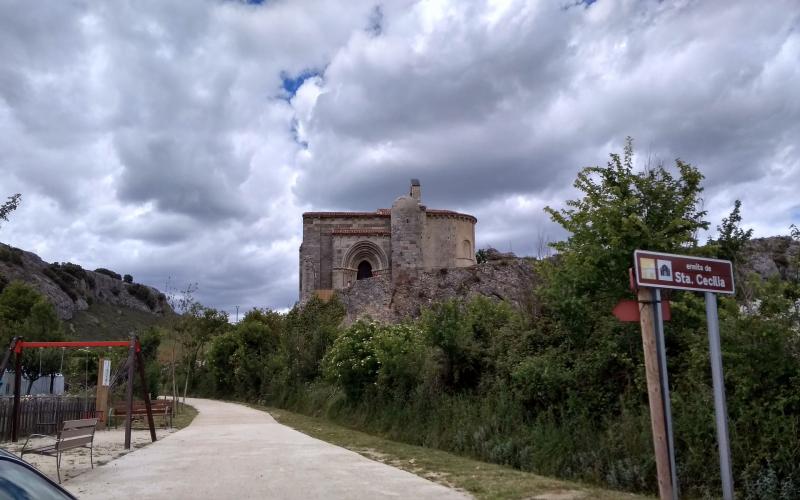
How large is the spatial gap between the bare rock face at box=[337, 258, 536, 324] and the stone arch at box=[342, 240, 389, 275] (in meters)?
5.05

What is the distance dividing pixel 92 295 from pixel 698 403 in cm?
8843

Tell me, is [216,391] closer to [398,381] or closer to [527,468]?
[398,381]

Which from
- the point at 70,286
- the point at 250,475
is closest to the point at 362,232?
the point at 250,475

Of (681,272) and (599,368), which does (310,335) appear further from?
(681,272)

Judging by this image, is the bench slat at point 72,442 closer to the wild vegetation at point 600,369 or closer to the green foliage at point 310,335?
the wild vegetation at point 600,369

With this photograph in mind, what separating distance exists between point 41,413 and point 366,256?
929 inches

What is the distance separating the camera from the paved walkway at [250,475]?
27.2ft

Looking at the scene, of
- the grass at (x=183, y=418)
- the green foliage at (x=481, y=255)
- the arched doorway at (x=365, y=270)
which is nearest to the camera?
the grass at (x=183, y=418)

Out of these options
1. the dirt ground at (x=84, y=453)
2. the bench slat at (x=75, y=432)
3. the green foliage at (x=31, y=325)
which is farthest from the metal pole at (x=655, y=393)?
the green foliage at (x=31, y=325)

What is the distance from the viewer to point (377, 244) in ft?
128

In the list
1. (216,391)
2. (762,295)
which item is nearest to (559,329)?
(762,295)

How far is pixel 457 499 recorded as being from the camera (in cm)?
768

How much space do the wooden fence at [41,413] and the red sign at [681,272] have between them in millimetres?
16033

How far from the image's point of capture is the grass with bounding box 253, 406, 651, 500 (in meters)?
7.81
